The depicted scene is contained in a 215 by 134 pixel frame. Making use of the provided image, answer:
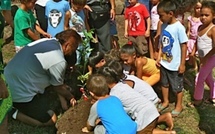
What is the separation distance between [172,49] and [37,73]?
170cm

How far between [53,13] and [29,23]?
44 cm

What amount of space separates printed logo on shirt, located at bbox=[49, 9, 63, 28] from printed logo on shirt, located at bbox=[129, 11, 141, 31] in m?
1.12

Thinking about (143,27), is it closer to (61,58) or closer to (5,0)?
(61,58)

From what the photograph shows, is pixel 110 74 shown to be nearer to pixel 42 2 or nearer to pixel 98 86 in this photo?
pixel 98 86

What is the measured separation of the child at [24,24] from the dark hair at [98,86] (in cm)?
166

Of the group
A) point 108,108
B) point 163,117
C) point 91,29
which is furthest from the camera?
point 91,29

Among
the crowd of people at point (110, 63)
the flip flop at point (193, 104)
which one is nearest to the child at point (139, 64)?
the crowd of people at point (110, 63)

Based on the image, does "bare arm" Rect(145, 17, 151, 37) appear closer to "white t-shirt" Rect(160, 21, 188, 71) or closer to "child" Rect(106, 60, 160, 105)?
"white t-shirt" Rect(160, 21, 188, 71)

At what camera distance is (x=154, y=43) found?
665 centimetres

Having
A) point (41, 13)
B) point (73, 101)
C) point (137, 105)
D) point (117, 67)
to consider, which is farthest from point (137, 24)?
point (137, 105)

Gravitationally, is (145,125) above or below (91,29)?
below

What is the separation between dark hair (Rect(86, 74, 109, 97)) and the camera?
14.8ft

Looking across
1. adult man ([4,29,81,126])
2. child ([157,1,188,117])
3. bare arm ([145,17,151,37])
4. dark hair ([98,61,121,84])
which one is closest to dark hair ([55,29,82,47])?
adult man ([4,29,81,126])

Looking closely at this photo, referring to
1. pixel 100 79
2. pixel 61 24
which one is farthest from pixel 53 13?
pixel 100 79
